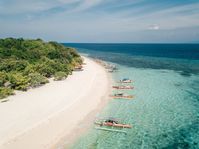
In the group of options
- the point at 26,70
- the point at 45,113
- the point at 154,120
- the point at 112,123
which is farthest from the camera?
the point at 26,70

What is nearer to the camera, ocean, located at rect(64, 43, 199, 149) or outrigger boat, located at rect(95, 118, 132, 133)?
ocean, located at rect(64, 43, 199, 149)

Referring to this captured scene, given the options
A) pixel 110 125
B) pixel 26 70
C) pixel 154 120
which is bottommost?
pixel 110 125

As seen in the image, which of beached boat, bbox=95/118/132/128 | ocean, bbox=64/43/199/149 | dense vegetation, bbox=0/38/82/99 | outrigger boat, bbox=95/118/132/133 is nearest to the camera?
ocean, bbox=64/43/199/149

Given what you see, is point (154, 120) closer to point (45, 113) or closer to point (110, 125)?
point (110, 125)

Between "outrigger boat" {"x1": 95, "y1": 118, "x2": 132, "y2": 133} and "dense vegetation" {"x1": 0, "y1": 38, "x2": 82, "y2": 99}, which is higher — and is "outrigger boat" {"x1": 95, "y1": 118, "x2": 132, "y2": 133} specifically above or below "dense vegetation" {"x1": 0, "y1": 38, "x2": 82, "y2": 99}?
below

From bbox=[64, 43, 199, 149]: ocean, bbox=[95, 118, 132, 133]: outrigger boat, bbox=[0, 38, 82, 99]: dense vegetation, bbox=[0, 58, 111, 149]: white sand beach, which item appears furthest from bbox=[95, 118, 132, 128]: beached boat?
bbox=[0, 38, 82, 99]: dense vegetation

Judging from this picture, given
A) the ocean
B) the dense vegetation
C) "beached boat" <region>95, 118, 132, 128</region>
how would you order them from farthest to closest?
the dense vegetation → "beached boat" <region>95, 118, 132, 128</region> → the ocean

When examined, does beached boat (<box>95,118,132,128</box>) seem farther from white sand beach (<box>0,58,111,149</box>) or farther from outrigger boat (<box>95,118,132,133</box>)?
white sand beach (<box>0,58,111,149</box>)

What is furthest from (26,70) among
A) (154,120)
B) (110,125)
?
(154,120)
